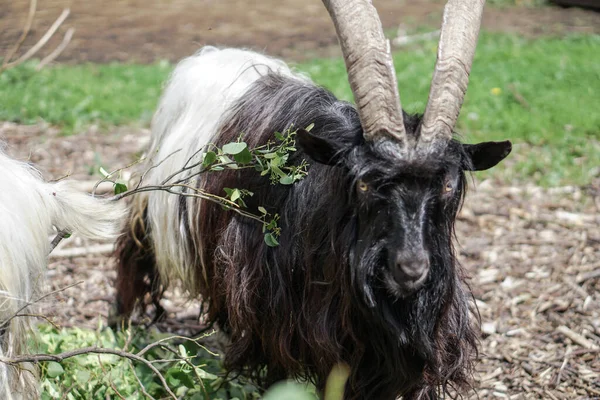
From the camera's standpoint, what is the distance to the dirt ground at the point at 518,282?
4711mm

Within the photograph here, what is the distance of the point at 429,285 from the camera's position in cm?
329

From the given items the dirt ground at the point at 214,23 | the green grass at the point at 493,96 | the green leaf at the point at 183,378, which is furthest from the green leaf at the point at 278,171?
the dirt ground at the point at 214,23

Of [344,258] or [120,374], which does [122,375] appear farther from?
[344,258]

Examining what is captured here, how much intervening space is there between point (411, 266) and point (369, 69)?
0.85 m

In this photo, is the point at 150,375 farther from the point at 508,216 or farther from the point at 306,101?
the point at 508,216

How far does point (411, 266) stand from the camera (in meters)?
3.01

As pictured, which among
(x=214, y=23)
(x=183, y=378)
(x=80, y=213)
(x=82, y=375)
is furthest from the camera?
(x=214, y=23)

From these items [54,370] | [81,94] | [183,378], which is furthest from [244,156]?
[81,94]

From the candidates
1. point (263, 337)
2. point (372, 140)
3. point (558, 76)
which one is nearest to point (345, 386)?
point (263, 337)

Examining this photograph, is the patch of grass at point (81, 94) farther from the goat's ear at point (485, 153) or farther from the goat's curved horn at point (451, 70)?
the goat's ear at point (485, 153)

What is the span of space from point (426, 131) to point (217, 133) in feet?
4.53

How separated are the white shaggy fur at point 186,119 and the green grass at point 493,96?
320 cm

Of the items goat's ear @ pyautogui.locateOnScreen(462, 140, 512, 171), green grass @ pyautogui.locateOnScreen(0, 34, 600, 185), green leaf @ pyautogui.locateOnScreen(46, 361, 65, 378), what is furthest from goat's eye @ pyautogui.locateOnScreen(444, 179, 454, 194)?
green grass @ pyautogui.locateOnScreen(0, 34, 600, 185)

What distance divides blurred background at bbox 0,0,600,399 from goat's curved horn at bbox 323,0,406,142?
54 cm
